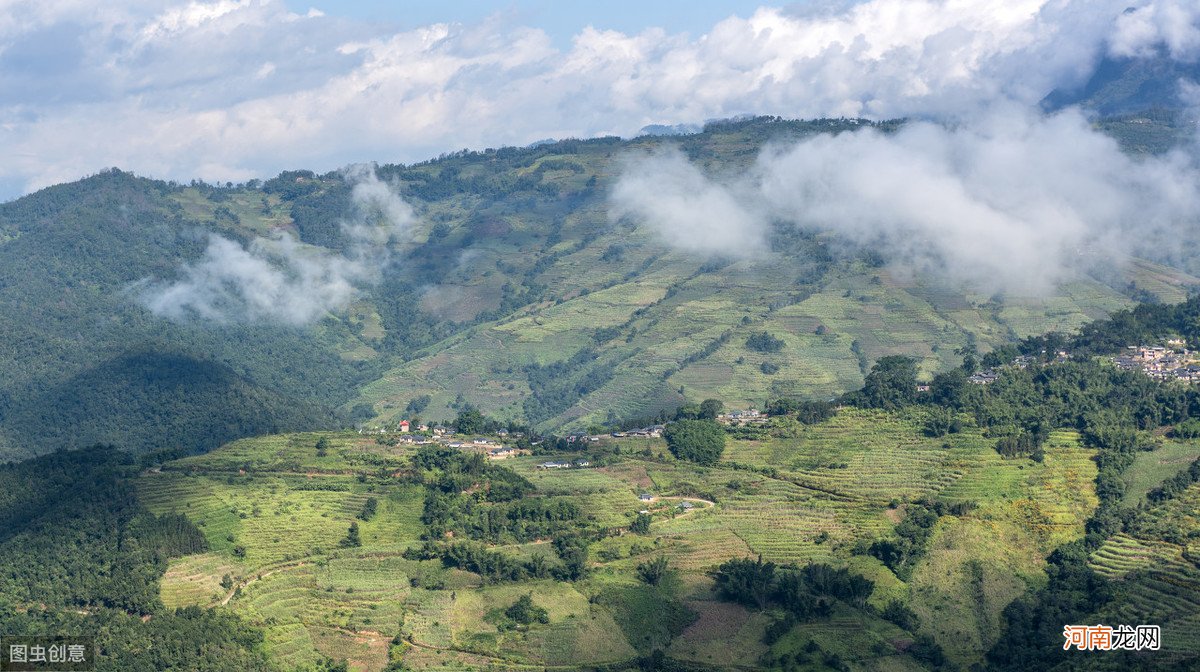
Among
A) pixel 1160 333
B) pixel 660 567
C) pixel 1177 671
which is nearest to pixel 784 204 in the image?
pixel 1160 333

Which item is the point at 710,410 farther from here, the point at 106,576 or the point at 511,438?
the point at 106,576

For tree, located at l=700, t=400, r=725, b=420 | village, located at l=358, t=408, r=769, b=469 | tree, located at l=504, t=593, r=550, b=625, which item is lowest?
tree, located at l=504, t=593, r=550, b=625

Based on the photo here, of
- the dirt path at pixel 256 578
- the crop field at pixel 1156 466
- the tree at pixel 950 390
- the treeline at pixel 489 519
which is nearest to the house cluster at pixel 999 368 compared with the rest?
the tree at pixel 950 390

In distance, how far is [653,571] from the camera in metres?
79.0

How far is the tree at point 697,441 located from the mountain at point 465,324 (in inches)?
1166

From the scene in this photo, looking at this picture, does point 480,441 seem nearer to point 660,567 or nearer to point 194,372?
point 660,567

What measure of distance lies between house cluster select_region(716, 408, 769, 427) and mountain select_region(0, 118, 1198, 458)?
60.7 ft

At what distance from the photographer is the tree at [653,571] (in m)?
78.8

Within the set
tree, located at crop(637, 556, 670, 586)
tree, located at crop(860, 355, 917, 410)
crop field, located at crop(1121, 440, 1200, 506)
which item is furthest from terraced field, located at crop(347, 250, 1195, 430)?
tree, located at crop(637, 556, 670, 586)

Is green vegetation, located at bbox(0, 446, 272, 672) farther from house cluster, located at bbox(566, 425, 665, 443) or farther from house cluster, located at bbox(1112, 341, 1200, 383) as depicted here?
house cluster, located at bbox(1112, 341, 1200, 383)

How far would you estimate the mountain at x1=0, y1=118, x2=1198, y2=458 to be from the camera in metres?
134

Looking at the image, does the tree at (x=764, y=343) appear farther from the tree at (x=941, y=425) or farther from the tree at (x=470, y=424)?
the tree at (x=941, y=425)

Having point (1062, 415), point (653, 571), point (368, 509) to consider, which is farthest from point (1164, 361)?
point (368, 509)

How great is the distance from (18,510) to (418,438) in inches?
1114
